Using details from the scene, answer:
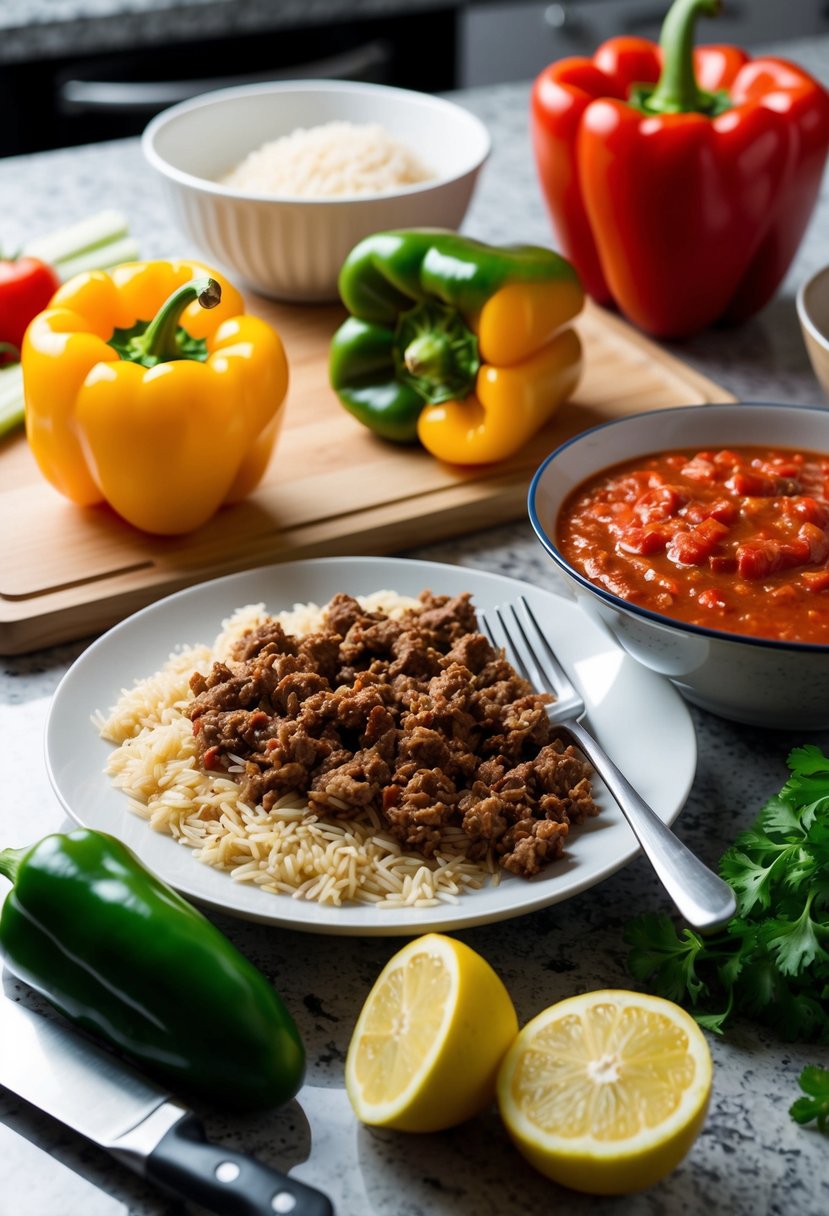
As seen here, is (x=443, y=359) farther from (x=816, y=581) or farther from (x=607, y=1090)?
(x=607, y=1090)

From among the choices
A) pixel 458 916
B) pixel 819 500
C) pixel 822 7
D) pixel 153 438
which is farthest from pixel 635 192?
pixel 822 7

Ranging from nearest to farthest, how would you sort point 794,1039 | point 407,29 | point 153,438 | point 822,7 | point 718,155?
point 794,1039
point 153,438
point 718,155
point 407,29
point 822,7

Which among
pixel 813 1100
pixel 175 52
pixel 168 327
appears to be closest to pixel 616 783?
pixel 813 1100

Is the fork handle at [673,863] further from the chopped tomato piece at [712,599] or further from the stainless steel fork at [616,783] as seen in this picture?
the chopped tomato piece at [712,599]

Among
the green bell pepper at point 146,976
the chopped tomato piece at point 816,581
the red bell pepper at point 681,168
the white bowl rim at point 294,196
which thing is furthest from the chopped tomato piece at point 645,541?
the white bowl rim at point 294,196

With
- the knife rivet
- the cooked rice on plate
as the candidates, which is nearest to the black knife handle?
the knife rivet

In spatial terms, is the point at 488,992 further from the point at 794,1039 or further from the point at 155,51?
the point at 155,51
